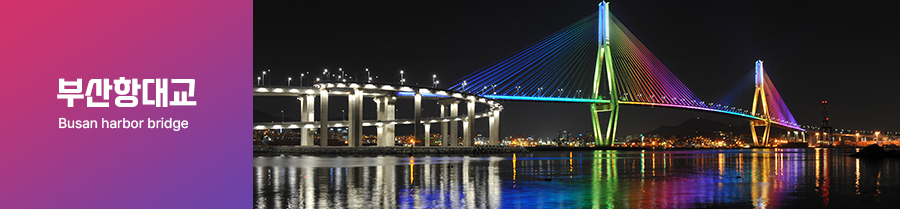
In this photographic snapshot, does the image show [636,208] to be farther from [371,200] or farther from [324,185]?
[324,185]

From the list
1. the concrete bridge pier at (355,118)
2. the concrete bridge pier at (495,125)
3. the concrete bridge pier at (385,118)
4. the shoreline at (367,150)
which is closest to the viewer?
the shoreline at (367,150)

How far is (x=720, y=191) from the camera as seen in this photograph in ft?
64.1

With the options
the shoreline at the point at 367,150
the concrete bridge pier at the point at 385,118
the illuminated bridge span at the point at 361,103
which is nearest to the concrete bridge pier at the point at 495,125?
the illuminated bridge span at the point at 361,103

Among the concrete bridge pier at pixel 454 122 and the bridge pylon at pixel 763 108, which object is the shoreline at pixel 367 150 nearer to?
the concrete bridge pier at pixel 454 122

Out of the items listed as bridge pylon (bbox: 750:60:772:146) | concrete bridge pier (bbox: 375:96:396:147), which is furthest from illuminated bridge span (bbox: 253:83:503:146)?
bridge pylon (bbox: 750:60:772:146)

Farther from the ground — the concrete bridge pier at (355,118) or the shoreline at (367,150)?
the concrete bridge pier at (355,118)

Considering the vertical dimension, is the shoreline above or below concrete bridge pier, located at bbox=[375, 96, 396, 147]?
below

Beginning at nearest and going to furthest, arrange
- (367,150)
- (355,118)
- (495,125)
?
(367,150) < (355,118) < (495,125)

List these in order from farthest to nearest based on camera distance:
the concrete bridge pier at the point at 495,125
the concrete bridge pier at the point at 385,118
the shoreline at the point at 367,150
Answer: the concrete bridge pier at the point at 495,125 → the concrete bridge pier at the point at 385,118 → the shoreline at the point at 367,150

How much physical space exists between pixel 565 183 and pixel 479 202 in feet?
24.7

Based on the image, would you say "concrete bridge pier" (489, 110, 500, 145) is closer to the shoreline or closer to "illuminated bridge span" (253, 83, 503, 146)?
"illuminated bridge span" (253, 83, 503, 146)

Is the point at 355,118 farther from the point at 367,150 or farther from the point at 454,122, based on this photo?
the point at 454,122

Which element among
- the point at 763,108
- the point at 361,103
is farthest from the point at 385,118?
the point at 763,108

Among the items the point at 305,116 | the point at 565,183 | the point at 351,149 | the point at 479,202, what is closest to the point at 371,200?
the point at 479,202
